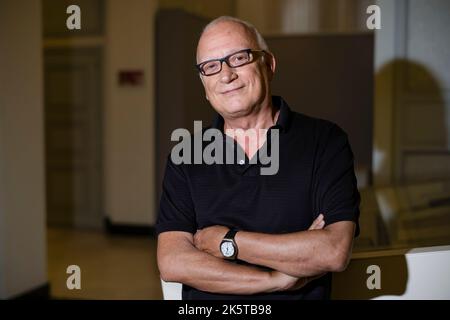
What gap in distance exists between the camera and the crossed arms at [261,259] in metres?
1.23

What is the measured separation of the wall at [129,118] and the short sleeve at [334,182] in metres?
3.87

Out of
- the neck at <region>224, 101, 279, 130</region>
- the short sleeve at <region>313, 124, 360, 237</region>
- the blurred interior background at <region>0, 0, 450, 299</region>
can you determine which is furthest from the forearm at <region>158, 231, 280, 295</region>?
the blurred interior background at <region>0, 0, 450, 299</region>

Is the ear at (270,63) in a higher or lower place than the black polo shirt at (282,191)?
higher

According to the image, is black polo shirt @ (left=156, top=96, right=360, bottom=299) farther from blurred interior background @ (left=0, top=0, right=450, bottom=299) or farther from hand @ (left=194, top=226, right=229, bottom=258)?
blurred interior background @ (left=0, top=0, right=450, bottom=299)

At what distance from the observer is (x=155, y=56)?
494cm

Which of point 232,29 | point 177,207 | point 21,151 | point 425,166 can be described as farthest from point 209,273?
point 21,151

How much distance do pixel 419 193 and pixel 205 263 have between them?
4.16 ft

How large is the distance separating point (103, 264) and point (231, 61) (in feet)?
10.8

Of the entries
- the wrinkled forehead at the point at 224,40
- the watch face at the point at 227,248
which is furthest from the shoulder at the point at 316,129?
the watch face at the point at 227,248

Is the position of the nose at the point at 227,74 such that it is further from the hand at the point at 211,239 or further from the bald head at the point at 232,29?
the hand at the point at 211,239

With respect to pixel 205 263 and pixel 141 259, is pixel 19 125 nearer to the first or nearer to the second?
pixel 141 259

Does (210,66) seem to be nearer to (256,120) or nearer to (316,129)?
(256,120)

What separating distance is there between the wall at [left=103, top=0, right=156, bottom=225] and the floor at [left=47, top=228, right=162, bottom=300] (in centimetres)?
38

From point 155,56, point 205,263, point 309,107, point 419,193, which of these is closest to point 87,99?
point 155,56
